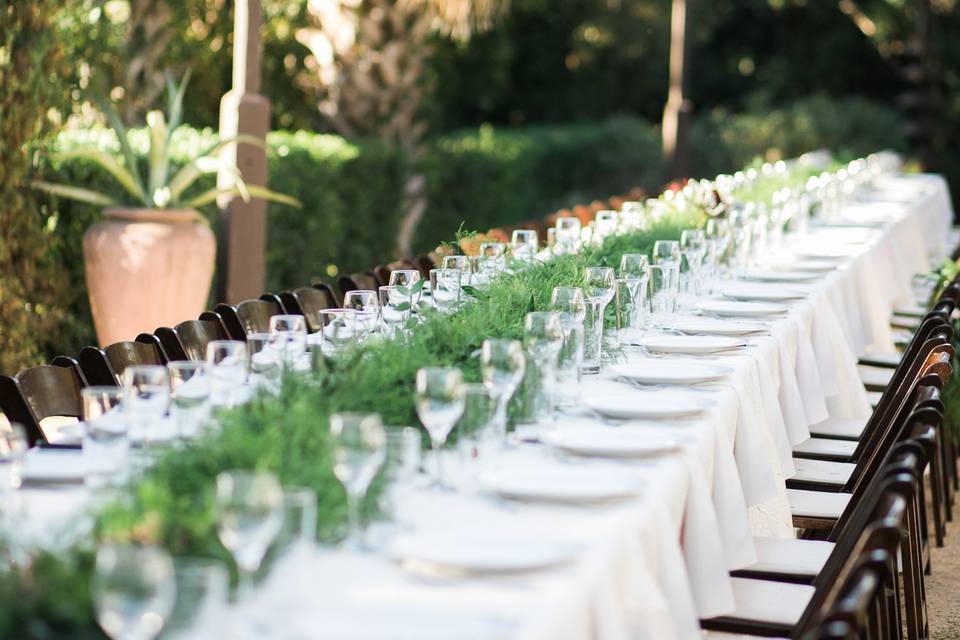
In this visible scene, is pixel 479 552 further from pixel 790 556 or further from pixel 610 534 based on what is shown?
pixel 790 556

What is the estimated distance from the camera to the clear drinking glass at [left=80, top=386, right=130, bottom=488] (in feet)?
9.79

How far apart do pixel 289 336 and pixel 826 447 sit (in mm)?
2729

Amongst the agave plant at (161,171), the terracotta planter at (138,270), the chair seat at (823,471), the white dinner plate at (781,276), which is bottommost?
the chair seat at (823,471)

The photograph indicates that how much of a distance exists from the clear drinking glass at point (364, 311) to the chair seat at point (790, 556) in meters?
1.25

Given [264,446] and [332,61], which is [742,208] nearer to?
[264,446]

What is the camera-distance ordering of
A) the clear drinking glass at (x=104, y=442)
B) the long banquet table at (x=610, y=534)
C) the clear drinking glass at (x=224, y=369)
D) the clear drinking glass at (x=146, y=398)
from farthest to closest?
the clear drinking glass at (x=224, y=369) → the clear drinking glass at (x=146, y=398) → the clear drinking glass at (x=104, y=442) → the long banquet table at (x=610, y=534)


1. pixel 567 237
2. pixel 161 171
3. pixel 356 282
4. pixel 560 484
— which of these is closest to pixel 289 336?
pixel 560 484

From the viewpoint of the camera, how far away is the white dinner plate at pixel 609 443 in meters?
3.44

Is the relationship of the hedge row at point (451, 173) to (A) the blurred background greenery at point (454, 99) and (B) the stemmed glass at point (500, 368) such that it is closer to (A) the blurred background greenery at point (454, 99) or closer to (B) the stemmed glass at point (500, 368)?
(A) the blurred background greenery at point (454, 99)

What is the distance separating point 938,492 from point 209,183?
210 inches

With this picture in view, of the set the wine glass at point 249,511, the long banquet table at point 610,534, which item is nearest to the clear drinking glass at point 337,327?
the long banquet table at point 610,534

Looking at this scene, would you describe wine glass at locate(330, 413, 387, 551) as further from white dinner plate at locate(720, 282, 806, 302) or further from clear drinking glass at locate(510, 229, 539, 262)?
white dinner plate at locate(720, 282, 806, 302)

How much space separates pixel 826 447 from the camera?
5.85 m

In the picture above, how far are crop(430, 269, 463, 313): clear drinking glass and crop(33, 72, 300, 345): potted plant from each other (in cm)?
358
